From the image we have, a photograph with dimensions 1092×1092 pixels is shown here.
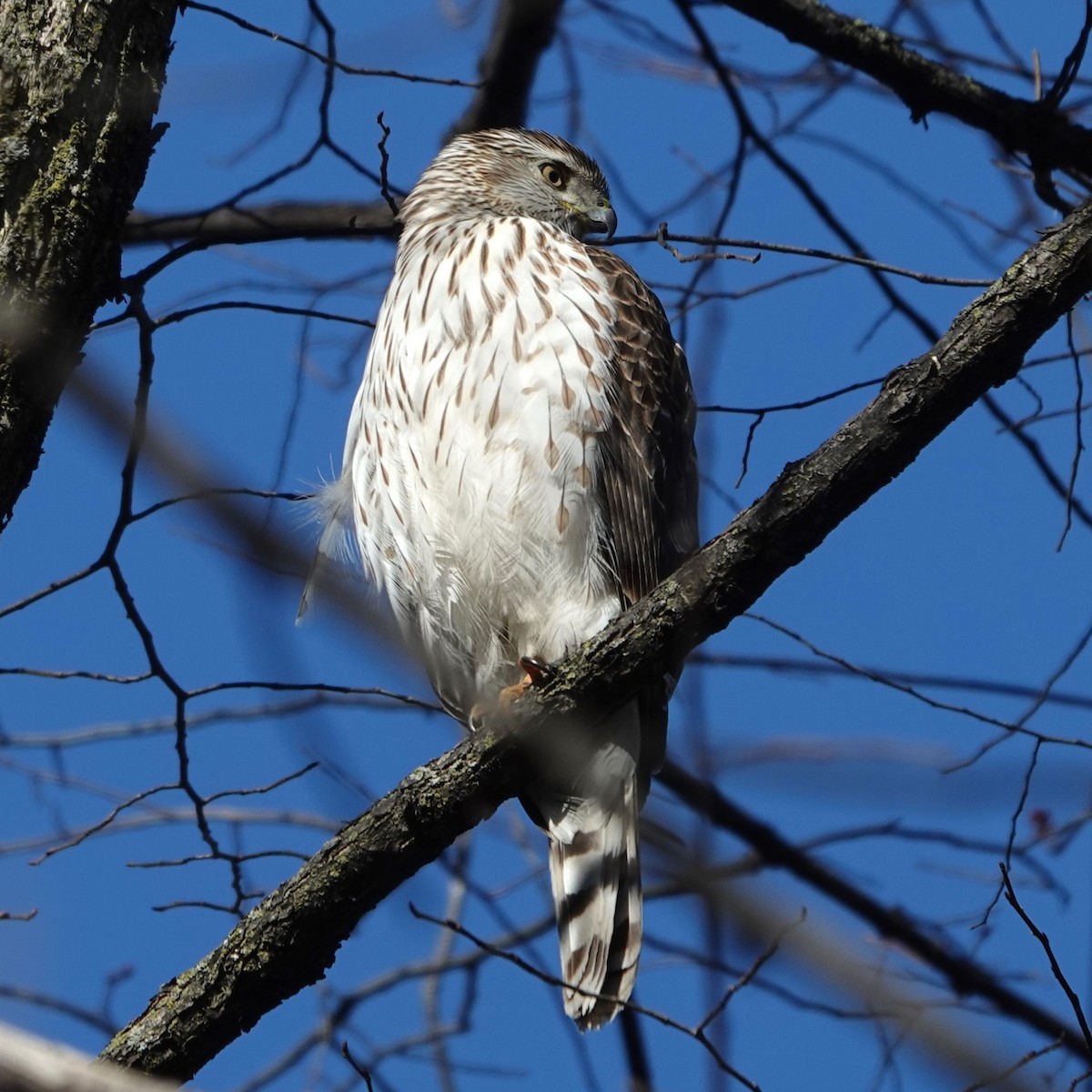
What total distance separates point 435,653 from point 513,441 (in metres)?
0.79

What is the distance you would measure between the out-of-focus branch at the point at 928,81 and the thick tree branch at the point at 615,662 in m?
1.64

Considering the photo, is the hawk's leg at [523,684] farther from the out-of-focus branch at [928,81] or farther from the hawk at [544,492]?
the out-of-focus branch at [928,81]

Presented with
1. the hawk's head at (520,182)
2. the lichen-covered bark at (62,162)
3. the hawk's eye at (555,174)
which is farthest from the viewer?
the hawk's eye at (555,174)

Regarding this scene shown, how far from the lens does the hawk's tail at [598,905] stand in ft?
12.2

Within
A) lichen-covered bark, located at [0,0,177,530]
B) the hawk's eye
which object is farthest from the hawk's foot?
the hawk's eye

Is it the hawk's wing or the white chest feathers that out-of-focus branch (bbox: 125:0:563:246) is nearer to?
the white chest feathers

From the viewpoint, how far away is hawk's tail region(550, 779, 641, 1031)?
3720mm

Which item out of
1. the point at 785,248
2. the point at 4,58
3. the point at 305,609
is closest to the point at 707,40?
the point at 785,248

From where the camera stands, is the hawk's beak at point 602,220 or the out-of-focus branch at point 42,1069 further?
the hawk's beak at point 602,220

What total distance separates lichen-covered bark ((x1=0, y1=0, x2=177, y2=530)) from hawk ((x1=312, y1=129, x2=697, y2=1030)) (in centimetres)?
112

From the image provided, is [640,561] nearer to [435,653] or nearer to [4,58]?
[435,653]

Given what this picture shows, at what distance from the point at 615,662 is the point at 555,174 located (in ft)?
9.18

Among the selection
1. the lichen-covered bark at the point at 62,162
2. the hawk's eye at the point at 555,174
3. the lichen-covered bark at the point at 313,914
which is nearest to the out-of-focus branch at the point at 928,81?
the hawk's eye at the point at 555,174

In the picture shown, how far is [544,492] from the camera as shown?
12.3ft
